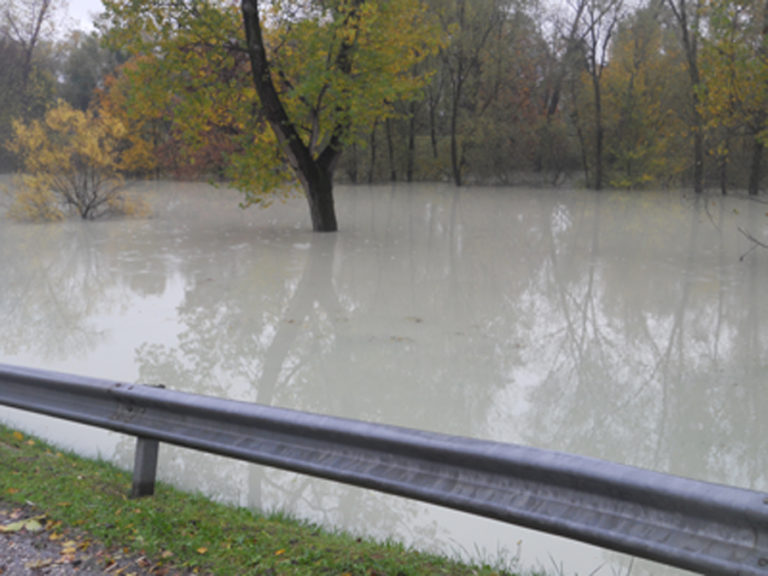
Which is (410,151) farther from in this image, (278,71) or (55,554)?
(55,554)

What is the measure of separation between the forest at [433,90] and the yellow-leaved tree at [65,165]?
712 millimetres

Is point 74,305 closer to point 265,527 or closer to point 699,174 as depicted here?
point 265,527

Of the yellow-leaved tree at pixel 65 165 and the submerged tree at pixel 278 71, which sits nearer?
the submerged tree at pixel 278 71

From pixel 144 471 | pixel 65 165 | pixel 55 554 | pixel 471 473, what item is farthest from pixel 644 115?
pixel 55 554

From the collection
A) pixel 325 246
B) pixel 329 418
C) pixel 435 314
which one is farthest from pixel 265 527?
pixel 325 246

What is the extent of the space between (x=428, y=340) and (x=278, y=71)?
1035 centimetres

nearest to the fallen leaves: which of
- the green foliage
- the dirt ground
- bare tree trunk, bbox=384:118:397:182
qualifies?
the dirt ground

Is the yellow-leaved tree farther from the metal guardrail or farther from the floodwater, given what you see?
the metal guardrail

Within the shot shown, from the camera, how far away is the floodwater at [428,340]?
17.4 feet

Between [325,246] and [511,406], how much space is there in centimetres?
1002

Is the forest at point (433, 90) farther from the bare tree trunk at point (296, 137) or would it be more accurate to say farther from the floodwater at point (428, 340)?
the floodwater at point (428, 340)

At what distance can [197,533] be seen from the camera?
3406 millimetres

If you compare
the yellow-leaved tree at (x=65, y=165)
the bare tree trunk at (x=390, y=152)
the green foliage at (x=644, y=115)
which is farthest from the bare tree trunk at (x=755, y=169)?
the yellow-leaved tree at (x=65, y=165)

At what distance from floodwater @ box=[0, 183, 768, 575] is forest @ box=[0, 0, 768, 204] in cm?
310
